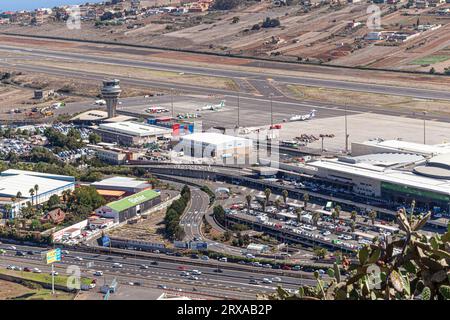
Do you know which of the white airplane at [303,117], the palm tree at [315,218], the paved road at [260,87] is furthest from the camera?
the paved road at [260,87]

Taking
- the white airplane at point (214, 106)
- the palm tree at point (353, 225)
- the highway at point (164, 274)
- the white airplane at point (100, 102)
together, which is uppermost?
the white airplane at point (214, 106)

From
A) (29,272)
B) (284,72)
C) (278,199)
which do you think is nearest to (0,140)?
(278,199)

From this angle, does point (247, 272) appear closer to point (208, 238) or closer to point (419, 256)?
point (208, 238)

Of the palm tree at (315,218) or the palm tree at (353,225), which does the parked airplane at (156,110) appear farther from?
the palm tree at (353,225)

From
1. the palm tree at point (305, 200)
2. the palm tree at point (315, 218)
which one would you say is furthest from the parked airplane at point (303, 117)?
the palm tree at point (315, 218)

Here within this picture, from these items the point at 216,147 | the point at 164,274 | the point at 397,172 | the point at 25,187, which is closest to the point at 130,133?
the point at 216,147

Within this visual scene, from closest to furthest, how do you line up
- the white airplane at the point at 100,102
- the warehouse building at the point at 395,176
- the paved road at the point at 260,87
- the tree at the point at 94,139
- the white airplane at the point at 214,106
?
the warehouse building at the point at 395,176 < the tree at the point at 94,139 < the paved road at the point at 260,87 < the white airplane at the point at 214,106 < the white airplane at the point at 100,102
